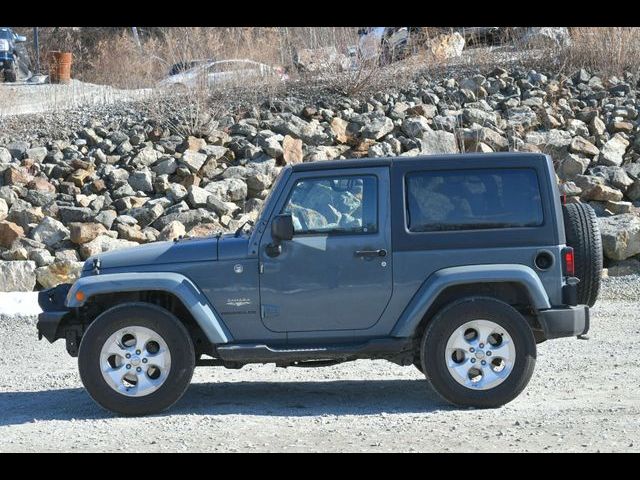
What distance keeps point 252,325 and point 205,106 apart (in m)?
14.4

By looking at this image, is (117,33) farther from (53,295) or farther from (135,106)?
(53,295)

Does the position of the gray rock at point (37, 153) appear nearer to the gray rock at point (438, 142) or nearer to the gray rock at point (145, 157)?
the gray rock at point (145, 157)

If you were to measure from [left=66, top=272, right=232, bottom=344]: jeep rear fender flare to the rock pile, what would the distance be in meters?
7.56

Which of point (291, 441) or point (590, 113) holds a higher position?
point (590, 113)

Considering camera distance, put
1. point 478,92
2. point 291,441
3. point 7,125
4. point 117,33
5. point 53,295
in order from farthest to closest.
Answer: point 117,33
point 478,92
point 7,125
point 53,295
point 291,441

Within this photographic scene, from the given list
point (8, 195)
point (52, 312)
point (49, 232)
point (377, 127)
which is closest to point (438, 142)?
point (377, 127)

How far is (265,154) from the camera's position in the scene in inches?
818

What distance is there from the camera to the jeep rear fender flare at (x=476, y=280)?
8.42 m

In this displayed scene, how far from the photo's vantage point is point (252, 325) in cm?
866

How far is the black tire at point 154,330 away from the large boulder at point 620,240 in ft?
32.8

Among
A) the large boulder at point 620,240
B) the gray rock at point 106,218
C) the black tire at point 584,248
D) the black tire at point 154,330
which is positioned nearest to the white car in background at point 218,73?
the gray rock at point 106,218

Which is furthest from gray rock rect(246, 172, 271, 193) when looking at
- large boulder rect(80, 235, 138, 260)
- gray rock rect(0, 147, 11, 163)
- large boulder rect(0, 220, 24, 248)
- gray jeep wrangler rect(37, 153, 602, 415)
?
gray jeep wrangler rect(37, 153, 602, 415)

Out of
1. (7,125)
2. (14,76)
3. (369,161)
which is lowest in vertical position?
(369,161)

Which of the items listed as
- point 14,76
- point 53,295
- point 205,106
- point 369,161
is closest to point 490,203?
point 369,161
